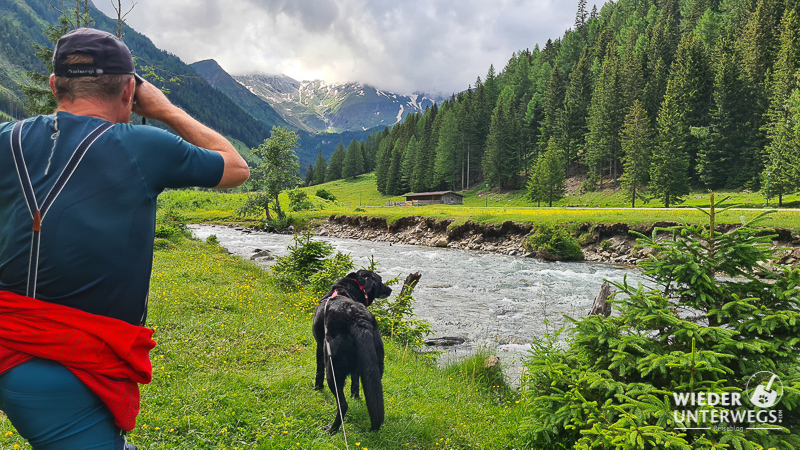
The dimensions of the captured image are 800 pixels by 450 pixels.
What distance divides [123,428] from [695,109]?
229 feet

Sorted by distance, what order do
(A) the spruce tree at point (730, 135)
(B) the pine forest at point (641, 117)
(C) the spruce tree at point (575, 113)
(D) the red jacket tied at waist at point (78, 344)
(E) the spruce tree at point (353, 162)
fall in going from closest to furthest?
(D) the red jacket tied at waist at point (78, 344), (B) the pine forest at point (641, 117), (A) the spruce tree at point (730, 135), (C) the spruce tree at point (575, 113), (E) the spruce tree at point (353, 162)

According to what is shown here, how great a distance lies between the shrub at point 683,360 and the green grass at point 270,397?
42.7 inches

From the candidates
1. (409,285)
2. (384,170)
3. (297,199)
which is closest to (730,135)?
(297,199)

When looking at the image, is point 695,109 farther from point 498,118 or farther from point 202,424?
point 202,424

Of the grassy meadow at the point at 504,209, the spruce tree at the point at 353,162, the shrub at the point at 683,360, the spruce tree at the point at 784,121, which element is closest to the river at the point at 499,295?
the shrub at the point at 683,360

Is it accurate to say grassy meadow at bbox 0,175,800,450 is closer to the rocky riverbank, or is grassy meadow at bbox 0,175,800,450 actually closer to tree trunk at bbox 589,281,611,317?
tree trunk at bbox 589,281,611,317

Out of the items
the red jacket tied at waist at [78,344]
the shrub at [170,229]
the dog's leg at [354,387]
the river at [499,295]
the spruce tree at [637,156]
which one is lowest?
the river at [499,295]

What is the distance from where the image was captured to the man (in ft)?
4.91

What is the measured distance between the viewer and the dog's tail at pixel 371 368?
4141 millimetres

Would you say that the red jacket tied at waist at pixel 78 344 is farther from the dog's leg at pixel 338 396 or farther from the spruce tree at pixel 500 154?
the spruce tree at pixel 500 154

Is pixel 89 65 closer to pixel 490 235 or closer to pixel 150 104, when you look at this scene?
pixel 150 104

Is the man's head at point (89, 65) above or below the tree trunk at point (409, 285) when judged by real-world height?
→ above

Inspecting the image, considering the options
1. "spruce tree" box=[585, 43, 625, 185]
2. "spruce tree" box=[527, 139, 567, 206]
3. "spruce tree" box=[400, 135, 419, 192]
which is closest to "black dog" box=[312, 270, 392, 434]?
"spruce tree" box=[527, 139, 567, 206]

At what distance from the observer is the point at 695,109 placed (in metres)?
53.8
